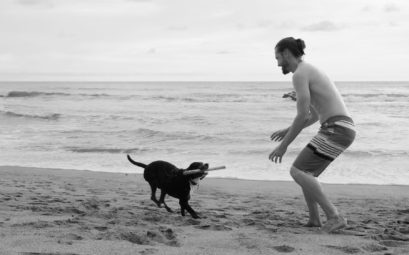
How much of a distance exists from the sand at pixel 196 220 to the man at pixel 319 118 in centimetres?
45

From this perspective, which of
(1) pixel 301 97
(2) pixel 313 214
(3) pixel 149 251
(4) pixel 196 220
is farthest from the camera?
(4) pixel 196 220

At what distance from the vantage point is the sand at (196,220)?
3.63m

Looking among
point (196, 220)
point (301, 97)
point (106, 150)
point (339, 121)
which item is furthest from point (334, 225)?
point (106, 150)

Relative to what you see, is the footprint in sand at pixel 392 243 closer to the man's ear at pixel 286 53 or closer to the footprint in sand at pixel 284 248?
the footprint in sand at pixel 284 248

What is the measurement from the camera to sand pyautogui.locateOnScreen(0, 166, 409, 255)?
363 cm

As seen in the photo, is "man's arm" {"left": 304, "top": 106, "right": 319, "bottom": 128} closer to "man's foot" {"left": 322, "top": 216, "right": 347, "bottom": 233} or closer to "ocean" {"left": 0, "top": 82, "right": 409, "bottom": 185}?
"man's foot" {"left": 322, "top": 216, "right": 347, "bottom": 233}

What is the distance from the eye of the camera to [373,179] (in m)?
8.90

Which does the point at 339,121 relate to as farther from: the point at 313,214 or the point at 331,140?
the point at 313,214

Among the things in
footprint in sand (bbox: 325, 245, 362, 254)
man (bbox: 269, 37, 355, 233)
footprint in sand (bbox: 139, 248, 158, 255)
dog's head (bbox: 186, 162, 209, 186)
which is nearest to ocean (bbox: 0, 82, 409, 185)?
dog's head (bbox: 186, 162, 209, 186)

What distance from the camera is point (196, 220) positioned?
16.0 feet

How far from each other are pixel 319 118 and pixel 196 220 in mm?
1506

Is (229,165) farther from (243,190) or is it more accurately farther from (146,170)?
(146,170)

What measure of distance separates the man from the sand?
1.47 ft

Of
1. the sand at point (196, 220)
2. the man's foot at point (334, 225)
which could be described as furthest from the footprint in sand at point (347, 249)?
the man's foot at point (334, 225)
